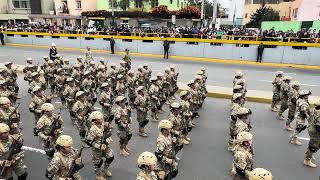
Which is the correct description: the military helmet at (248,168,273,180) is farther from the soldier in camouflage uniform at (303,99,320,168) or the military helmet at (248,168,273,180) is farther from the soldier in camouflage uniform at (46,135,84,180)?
the soldier in camouflage uniform at (303,99,320,168)

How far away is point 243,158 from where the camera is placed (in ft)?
22.1

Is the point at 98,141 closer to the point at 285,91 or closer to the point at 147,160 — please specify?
the point at 147,160

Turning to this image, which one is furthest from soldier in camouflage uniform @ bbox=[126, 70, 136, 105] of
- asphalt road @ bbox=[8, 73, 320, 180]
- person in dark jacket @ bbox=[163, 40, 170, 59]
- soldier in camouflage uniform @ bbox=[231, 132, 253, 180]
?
person in dark jacket @ bbox=[163, 40, 170, 59]

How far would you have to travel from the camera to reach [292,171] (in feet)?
29.6

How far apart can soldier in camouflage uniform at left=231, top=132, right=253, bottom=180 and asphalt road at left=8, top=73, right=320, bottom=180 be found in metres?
1.89

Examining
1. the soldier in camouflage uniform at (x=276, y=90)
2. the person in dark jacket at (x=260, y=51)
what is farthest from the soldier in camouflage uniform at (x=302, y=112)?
the person in dark jacket at (x=260, y=51)

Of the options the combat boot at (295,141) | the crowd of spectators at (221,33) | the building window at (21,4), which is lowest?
the combat boot at (295,141)

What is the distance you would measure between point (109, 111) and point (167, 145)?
4.22 metres

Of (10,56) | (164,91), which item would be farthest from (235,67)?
(10,56)

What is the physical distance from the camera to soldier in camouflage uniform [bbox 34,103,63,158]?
27.5 feet

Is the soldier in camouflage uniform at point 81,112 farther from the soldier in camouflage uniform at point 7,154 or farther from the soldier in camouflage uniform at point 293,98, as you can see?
the soldier in camouflage uniform at point 293,98

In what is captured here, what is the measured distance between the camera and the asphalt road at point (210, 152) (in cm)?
880

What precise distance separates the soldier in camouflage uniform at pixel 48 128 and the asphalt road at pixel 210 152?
829mm

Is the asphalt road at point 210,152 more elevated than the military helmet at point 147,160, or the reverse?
the military helmet at point 147,160
